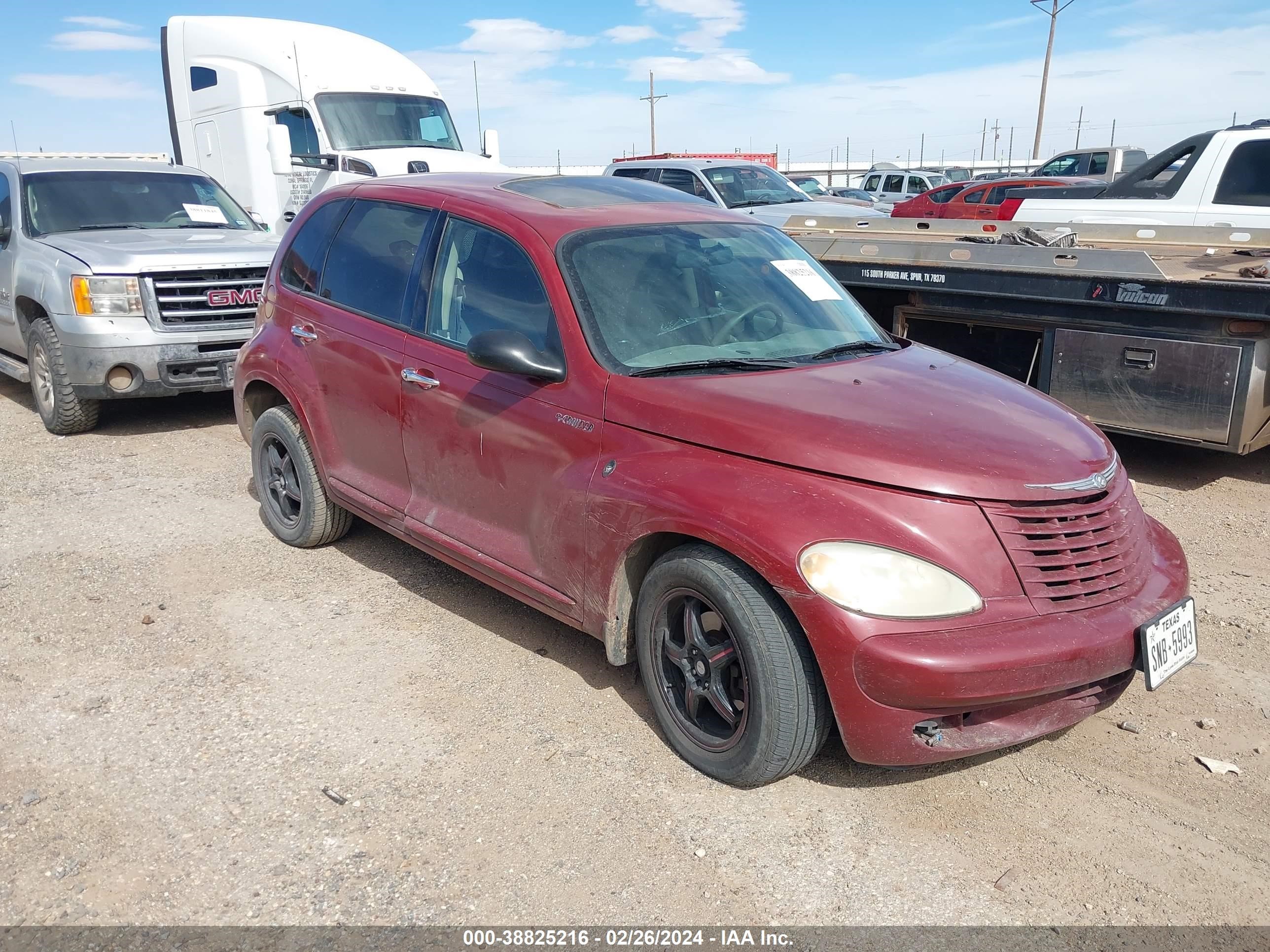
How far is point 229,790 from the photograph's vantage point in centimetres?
322

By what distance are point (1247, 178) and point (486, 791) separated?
8174 millimetres

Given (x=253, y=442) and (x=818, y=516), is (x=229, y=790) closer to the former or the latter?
(x=818, y=516)

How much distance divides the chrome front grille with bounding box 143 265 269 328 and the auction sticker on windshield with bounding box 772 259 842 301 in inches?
180

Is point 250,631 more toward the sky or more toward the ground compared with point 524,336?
more toward the ground

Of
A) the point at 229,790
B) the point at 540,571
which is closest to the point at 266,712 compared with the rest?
the point at 229,790

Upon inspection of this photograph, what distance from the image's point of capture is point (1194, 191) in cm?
861

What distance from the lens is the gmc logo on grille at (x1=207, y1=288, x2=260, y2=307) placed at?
7.62m

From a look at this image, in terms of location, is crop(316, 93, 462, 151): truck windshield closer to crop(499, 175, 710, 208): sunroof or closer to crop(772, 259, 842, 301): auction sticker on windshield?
crop(499, 175, 710, 208): sunroof

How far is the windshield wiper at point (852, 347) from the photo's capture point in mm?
3820

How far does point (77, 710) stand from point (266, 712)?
0.68m

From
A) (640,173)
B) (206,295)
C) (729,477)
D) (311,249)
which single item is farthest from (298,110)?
(729,477)

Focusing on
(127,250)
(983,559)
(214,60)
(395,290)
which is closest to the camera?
(983,559)

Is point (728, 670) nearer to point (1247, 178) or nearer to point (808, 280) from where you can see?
point (808, 280)

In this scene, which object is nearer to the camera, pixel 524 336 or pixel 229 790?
pixel 229 790
